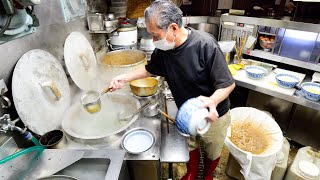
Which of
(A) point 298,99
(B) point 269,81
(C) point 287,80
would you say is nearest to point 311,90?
(A) point 298,99

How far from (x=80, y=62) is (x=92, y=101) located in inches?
22.9

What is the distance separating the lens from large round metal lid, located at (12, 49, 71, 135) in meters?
1.31

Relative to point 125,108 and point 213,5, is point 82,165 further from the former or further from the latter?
point 213,5

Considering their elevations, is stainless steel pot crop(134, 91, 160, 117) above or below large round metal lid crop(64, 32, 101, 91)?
below

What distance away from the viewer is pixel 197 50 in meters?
1.47

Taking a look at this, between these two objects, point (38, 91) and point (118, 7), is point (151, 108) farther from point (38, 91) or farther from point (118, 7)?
point (118, 7)

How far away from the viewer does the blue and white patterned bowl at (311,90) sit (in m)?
2.09

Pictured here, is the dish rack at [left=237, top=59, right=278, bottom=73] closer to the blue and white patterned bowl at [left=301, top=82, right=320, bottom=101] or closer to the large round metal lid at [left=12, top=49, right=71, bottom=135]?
the blue and white patterned bowl at [left=301, top=82, right=320, bottom=101]

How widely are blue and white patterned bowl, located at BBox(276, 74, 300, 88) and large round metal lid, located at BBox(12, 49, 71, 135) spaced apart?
253 cm

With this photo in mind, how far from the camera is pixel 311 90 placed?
2.19 meters

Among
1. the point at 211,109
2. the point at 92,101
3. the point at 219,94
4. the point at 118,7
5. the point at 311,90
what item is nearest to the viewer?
the point at 211,109

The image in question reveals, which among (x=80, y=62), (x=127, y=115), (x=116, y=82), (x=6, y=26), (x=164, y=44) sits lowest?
(x=127, y=115)

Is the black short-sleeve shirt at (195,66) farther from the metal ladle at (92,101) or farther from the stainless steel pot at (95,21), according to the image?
the stainless steel pot at (95,21)

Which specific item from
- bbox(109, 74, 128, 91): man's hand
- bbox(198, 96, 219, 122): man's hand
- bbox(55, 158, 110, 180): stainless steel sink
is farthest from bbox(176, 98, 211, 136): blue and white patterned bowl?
bbox(109, 74, 128, 91): man's hand
